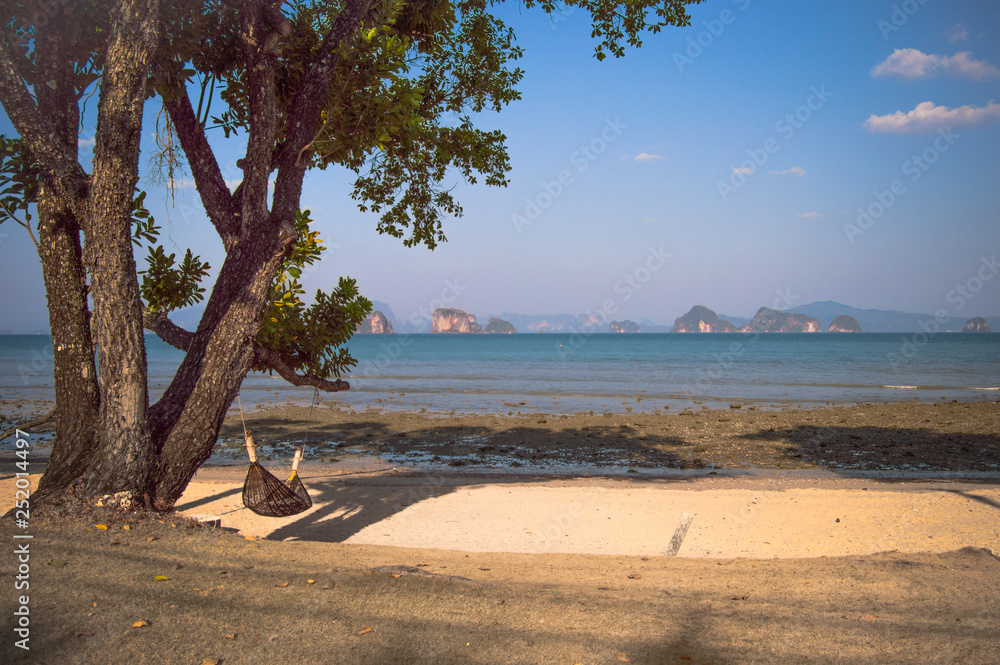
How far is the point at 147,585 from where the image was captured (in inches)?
146

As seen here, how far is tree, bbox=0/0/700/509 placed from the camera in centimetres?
489

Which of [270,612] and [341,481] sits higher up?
[270,612]

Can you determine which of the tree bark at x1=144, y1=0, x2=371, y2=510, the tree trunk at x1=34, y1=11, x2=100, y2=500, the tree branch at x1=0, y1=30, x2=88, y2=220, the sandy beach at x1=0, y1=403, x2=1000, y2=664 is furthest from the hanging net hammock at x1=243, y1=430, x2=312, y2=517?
the tree branch at x1=0, y1=30, x2=88, y2=220

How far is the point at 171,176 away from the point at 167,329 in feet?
5.51

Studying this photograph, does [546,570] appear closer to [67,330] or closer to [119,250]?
[119,250]

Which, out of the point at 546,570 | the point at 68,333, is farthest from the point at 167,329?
the point at 546,570

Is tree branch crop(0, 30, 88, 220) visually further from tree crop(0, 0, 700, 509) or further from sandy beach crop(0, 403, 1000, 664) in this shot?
sandy beach crop(0, 403, 1000, 664)

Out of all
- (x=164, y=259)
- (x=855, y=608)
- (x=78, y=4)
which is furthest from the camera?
(x=164, y=259)

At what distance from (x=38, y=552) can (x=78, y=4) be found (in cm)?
472

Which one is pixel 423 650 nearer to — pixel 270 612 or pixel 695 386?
pixel 270 612

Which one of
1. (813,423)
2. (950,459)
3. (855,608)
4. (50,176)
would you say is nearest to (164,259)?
(50,176)

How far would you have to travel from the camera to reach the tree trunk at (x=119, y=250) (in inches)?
190

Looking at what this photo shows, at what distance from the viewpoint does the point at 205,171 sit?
5.93 m

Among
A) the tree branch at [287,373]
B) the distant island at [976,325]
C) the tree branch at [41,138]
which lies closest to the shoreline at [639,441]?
the tree branch at [287,373]
